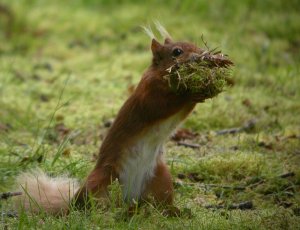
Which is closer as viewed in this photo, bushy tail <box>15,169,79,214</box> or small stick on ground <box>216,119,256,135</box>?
bushy tail <box>15,169,79,214</box>

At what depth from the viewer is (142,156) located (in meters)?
3.75

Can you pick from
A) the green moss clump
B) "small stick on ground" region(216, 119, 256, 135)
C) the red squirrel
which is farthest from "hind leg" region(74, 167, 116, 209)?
"small stick on ground" region(216, 119, 256, 135)

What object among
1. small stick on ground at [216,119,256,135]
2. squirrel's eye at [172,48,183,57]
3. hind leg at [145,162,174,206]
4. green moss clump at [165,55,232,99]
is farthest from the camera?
small stick on ground at [216,119,256,135]

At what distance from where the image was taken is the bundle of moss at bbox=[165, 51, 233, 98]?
3633mm

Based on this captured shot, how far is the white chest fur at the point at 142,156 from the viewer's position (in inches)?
147

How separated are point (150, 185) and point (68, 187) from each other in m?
0.46

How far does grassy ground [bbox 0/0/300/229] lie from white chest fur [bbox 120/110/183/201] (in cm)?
21

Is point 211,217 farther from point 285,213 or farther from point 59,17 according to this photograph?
point 59,17

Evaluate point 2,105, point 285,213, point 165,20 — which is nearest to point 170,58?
point 285,213

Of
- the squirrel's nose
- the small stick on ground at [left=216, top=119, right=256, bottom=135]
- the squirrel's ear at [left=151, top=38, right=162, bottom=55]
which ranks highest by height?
the squirrel's ear at [left=151, top=38, right=162, bottom=55]

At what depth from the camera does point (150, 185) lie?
380cm

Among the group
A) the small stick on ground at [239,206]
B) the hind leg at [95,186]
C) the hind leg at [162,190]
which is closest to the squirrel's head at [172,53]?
the hind leg at [162,190]

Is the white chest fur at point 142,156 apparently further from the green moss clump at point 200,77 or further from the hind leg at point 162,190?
the green moss clump at point 200,77

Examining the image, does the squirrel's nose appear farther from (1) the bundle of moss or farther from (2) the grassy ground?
(2) the grassy ground
